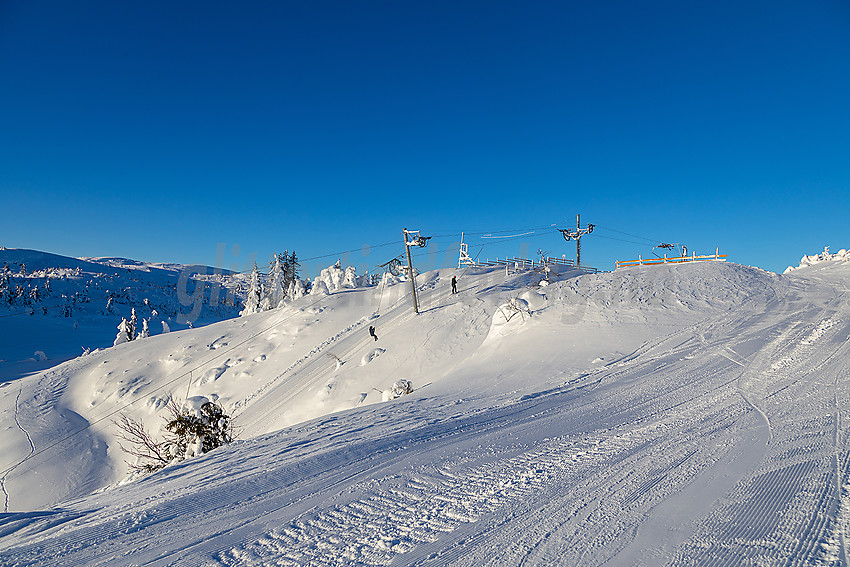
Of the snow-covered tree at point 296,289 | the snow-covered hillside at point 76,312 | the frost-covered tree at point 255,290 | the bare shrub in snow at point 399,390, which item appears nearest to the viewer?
the bare shrub in snow at point 399,390

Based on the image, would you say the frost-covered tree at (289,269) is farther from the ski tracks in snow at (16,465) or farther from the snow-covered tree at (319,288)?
the ski tracks in snow at (16,465)

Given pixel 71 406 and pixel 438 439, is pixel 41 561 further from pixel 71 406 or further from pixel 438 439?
pixel 71 406

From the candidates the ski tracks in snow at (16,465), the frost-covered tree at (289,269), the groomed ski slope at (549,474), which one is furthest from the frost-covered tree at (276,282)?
the groomed ski slope at (549,474)

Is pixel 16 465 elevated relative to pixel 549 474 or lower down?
lower down

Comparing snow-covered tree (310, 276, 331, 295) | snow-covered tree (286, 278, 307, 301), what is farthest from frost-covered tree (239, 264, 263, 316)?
snow-covered tree (310, 276, 331, 295)

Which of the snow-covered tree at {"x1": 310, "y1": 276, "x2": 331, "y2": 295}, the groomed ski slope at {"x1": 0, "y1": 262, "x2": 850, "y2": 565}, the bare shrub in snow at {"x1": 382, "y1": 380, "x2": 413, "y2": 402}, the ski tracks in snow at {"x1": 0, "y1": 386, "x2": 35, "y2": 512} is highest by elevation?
the snow-covered tree at {"x1": 310, "y1": 276, "x2": 331, "y2": 295}

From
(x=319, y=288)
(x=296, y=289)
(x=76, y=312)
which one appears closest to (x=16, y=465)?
(x=319, y=288)

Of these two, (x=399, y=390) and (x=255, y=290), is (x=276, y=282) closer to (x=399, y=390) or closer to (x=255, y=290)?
(x=255, y=290)

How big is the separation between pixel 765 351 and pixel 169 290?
171997mm

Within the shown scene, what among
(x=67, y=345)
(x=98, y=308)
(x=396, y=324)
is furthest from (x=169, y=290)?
(x=396, y=324)

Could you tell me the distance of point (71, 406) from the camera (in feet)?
86.9

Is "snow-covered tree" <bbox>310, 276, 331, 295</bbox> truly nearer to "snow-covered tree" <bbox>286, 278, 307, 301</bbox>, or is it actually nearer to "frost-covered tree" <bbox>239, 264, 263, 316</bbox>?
"snow-covered tree" <bbox>286, 278, 307, 301</bbox>

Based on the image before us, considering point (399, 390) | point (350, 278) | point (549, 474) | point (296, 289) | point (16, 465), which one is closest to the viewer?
point (549, 474)

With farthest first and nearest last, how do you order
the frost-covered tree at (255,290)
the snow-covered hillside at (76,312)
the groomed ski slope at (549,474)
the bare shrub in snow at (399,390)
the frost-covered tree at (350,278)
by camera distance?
the frost-covered tree at (255,290), the snow-covered hillside at (76,312), the frost-covered tree at (350,278), the bare shrub in snow at (399,390), the groomed ski slope at (549,474)
